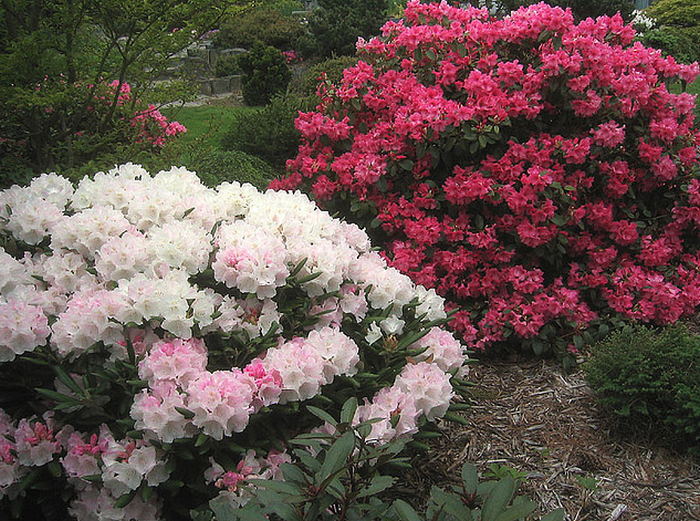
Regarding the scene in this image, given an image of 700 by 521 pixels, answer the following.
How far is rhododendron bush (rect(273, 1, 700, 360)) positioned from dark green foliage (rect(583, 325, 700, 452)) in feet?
1.68

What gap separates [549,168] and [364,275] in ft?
4.85

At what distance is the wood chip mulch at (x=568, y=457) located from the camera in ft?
7.52

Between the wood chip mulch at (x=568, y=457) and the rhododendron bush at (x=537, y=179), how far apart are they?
15.4 inches

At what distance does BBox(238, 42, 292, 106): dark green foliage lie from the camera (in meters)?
10.9

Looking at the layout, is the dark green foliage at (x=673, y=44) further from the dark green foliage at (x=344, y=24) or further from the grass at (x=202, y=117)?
the grass at (x=202, y=117)

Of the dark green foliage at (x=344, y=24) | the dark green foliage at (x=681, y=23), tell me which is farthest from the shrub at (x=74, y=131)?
the dark green foliage at (x=681, y=23)

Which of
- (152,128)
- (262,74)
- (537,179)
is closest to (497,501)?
(537,179)

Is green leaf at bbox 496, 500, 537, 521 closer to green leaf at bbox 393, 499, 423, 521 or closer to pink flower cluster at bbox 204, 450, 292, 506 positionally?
green leaf at bbox 393, 499, 423, 521

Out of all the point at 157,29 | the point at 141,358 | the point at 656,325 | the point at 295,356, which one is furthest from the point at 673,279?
the point at 157,29

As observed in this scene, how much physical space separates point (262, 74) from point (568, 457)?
962 centimetres

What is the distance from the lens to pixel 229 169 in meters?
4.40

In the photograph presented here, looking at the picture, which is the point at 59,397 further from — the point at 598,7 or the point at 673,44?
the point at 598,7


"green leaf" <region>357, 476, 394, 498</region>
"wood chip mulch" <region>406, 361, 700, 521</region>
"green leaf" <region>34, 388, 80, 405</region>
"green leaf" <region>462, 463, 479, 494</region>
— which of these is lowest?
"wood chip mulch" <region>406, 361, 700, 521</region>

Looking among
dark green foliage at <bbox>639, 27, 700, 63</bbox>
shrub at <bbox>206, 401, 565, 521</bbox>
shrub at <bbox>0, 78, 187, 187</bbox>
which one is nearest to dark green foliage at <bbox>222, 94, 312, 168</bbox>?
shrub at <bbox>0, 78, 187, 187</bbox>
